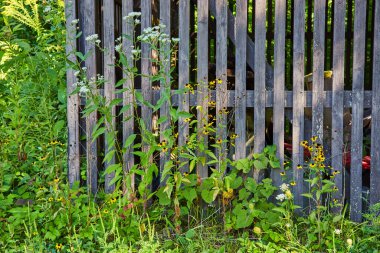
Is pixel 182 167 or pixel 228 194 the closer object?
pixel 228 194

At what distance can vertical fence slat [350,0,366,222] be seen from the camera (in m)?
4.63

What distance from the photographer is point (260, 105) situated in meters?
4.68

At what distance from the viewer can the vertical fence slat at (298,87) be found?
15.3 feet

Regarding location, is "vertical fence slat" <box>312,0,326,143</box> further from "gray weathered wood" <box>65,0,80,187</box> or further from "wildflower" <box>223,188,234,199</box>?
A: "gray weathered wood" <box>65,0,80,187</box>

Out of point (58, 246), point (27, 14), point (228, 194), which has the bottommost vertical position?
point (58, 246)

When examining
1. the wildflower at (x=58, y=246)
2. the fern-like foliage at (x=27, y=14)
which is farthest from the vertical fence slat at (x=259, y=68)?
the fern-like foliage at (x=27, y=14)

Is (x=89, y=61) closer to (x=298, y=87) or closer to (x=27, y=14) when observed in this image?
(x=27, y=14)

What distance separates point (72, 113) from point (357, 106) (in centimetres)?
222

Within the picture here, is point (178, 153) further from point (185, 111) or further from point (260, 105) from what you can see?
point (260, 105)

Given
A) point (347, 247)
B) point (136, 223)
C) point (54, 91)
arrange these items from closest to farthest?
point (347, 247) → point (136, 223) → point (54, 91)

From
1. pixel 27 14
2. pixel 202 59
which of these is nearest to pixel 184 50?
pixel 202 59

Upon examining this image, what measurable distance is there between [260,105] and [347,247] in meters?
1.28

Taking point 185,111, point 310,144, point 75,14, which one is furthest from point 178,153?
point 75,14

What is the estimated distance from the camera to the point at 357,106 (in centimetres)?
465
